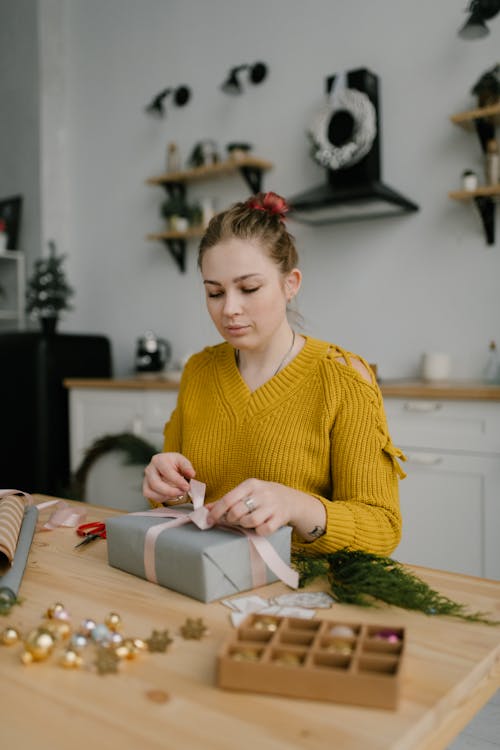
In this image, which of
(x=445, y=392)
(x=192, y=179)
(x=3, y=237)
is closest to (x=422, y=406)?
(x=445, y=392)

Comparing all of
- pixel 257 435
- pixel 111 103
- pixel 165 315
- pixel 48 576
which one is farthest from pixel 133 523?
pixel 111 103

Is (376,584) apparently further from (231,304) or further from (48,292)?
(48,292)

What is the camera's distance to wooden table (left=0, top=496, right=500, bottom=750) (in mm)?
543

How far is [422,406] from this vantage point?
2.41m

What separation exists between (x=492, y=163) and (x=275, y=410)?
183cm

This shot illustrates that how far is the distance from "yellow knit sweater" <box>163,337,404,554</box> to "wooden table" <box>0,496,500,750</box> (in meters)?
0.33

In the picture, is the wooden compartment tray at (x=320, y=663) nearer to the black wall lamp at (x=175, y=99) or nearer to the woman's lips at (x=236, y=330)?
Result: the woman's lips at (x=236, y=330)

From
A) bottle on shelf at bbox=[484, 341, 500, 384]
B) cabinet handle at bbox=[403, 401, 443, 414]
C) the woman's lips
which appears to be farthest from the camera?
bottle on shelf at bbox=[484, 341, 500, 384]

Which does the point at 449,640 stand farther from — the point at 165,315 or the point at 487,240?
the point at 165,315

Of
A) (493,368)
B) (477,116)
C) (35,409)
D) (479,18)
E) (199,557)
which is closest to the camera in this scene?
(199,557)

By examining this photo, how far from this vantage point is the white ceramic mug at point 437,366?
284cm

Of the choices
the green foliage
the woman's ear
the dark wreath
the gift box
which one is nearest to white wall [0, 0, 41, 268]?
the dark wreath

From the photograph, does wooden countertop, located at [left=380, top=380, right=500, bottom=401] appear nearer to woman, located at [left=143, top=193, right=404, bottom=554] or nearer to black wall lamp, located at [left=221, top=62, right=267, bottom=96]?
woman, located at [left=143, top=193, right=404, bottom=554]

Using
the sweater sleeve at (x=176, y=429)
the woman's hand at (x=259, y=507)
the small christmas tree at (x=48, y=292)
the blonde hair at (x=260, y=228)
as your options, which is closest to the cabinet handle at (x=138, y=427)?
the small christmas tree at (x=48, y=292)
